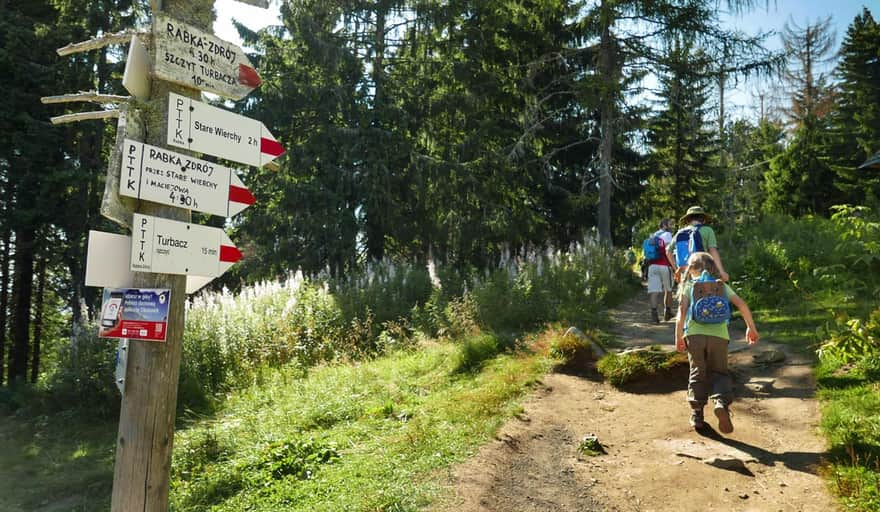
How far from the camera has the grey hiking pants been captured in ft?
19.1

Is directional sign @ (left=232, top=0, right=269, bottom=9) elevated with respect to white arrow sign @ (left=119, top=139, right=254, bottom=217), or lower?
elevated

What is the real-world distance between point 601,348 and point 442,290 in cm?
492

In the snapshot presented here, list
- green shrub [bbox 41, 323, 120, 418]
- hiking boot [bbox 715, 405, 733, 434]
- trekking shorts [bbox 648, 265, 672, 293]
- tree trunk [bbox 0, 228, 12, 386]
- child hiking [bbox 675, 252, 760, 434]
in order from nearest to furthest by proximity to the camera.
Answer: hiking boot [bbox 715, 405, 733, 434], child hiking [bbox 675, 252, 760, 434], green shrub [bbox 41, 323, 120, 418], trekking shorts [bbox 648, 265, 672, 293], tree trunk [bbox 0, 228, 12, 386]

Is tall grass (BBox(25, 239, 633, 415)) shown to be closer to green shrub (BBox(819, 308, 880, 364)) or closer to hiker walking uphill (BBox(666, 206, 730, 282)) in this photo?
hiker walking uphill (BBox(666, 206, 730, 282))

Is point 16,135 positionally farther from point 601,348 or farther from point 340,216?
point 601,348

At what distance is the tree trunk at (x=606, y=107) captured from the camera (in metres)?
15.6

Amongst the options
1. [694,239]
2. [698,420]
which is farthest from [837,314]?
[698,420]

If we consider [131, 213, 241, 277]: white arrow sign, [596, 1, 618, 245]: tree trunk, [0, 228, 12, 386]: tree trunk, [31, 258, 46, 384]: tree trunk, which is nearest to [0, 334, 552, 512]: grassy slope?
[131, 213, 241, 277]: white arrow sign

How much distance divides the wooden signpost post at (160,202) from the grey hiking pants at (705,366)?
440 cm

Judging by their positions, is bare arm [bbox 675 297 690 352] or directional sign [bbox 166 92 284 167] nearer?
directional sign [bbox 166 92 284 167]

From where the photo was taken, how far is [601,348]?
8656 mm

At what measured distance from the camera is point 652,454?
5.63 metres

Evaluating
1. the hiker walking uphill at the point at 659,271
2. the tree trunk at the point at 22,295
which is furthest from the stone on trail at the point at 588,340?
the tree trunk at the point at 22,295

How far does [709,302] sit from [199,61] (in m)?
4.78
